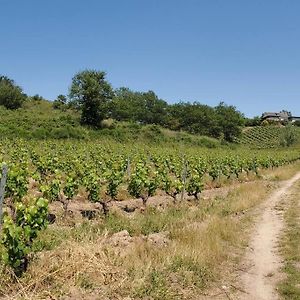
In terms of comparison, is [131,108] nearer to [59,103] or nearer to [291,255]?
[59,103]

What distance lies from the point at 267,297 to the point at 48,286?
3.65 meters

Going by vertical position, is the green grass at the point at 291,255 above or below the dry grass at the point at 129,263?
below

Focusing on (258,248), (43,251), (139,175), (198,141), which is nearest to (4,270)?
(43,251)

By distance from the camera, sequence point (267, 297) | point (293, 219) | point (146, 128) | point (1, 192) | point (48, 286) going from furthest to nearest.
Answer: point (146, 128), point (293, 219), point (1, 192), point (267, 297), point (48, 286)

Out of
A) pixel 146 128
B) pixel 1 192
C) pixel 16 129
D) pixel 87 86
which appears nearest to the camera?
pixel 1 192

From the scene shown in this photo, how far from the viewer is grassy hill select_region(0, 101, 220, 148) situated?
1800 inches

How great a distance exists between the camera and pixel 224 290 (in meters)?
7.38

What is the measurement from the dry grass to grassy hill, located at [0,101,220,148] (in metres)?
35.1

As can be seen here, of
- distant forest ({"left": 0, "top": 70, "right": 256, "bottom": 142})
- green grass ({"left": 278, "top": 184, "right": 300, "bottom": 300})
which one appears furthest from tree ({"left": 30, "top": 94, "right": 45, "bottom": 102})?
green grass ({"left": 278, "top": 184, "right": 300, "bottom": 300})

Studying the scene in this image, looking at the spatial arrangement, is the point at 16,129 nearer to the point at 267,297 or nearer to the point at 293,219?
the point at 293,219

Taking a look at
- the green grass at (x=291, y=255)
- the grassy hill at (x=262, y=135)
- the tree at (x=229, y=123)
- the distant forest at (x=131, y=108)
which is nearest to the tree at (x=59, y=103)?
the distant forest at (x=131, y=108)

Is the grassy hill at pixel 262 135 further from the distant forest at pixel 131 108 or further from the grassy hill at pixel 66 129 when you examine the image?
the grassy hill at pixel 66 129

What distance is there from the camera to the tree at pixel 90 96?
5400 centimetres

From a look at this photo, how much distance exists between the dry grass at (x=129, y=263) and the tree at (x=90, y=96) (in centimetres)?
4412
